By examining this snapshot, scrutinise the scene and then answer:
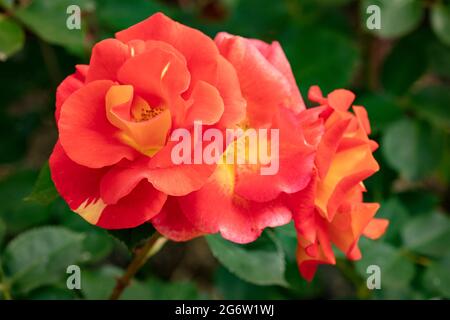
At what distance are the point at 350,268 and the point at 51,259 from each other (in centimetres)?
44

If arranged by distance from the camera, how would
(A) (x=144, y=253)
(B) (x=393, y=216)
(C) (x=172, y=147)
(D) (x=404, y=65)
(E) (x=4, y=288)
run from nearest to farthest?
(C) (x=172, y=147) → (A) (x=144, y=253) → (E) (x=4, y=288) → (B) (x=393, y=216) → (D) (x=404, y=65)

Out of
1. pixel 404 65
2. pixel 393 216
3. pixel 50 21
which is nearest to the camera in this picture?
pixel 50 21

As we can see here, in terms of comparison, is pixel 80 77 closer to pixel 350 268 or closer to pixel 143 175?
pixel 143 175

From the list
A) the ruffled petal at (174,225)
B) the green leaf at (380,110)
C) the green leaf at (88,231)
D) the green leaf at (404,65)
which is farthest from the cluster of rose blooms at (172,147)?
the green leaf at (404,65)

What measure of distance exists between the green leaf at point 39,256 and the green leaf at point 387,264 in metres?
0.39

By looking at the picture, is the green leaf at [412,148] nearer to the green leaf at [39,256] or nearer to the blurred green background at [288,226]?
the blurred green background at [288,226]

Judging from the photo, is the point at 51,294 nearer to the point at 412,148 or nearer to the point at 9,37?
the point at 9,37

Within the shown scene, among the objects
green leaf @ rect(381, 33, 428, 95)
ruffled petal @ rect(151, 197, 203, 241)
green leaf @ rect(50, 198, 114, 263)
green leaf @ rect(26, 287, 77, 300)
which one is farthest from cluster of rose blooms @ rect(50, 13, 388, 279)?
green leaf @ rect(381, 33, 428, 95)

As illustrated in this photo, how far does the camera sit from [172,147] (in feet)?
1.87

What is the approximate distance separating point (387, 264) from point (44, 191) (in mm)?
528

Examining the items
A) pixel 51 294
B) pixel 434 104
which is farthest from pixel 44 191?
pixel 434 104

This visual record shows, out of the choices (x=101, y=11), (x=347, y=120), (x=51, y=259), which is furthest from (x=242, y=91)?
(x=101, y=11)
